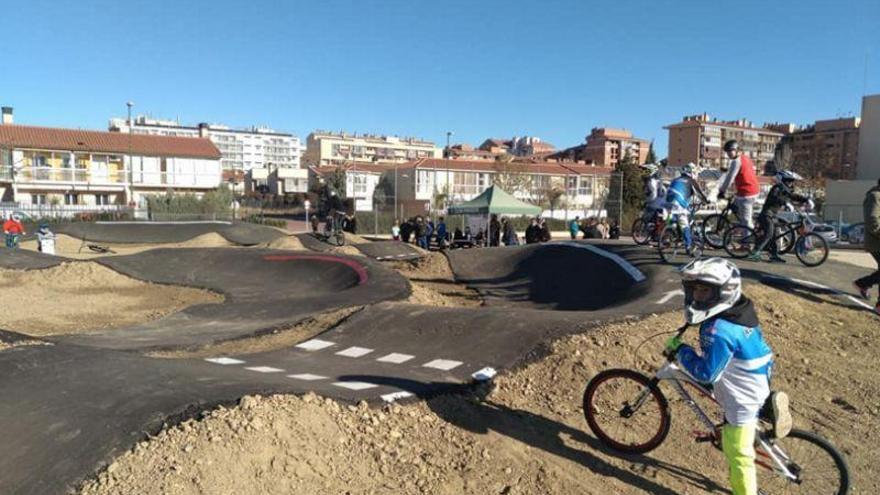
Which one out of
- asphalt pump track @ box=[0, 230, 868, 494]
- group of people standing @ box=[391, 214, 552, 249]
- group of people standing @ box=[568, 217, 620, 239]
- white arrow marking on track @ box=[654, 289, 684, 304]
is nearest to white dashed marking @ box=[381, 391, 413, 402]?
asphalt pump track @ box=[0, 230, 868, 494]

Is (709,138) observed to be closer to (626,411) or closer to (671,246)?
(671,246)

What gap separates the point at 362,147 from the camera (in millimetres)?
135750

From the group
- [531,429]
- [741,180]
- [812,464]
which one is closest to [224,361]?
[531,429]

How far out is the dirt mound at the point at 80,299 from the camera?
10727mm

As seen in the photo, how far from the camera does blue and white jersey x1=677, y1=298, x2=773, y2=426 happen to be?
12.0 ft

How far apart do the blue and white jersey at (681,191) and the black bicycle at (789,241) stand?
95cm

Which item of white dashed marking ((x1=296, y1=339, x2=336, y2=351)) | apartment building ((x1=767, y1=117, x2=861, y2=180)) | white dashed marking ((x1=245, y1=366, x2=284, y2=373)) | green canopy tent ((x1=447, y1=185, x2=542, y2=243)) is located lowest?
white dashed marking ((x1=296, y1=339, x2=336, y2=351))

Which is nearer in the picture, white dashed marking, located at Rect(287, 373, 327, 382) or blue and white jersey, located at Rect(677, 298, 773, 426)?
blue and white jersey, located at Rect(677, 298, 773, 426)

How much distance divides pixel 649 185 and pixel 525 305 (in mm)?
3621

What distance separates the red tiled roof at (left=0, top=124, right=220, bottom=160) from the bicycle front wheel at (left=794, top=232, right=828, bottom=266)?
1969 inches

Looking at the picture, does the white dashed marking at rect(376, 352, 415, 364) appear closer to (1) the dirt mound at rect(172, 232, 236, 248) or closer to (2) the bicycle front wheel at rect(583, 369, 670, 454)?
(2) the bicycle front wheel at rect(583, 369, 670, 454)

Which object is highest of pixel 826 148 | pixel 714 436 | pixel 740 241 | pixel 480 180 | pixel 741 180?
pixel 826 148

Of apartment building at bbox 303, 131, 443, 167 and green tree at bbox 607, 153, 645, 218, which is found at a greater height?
apartment building at bbox 303, 131, 443, 167

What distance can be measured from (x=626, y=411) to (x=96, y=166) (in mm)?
56031
